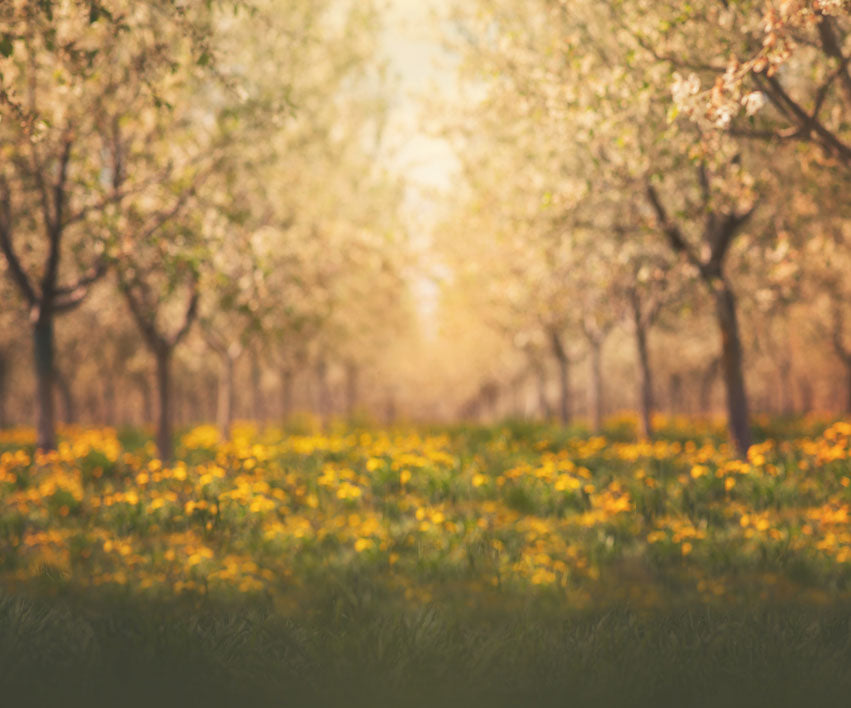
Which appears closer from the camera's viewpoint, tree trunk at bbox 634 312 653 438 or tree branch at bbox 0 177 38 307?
tree branch at bbox 0 177 38 307

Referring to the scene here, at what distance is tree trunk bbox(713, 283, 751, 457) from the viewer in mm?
12354

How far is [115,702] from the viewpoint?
165 inches

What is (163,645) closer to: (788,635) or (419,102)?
(788,635)

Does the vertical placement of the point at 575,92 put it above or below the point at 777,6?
above

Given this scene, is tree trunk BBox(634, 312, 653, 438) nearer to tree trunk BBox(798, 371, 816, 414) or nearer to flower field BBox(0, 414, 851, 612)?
flower field BBox(0, 414, 851, 612)

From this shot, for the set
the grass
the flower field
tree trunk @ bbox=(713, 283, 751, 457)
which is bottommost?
the grass

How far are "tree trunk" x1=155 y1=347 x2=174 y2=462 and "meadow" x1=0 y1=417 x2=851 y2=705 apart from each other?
2.45m

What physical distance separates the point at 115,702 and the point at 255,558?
279 centimetres

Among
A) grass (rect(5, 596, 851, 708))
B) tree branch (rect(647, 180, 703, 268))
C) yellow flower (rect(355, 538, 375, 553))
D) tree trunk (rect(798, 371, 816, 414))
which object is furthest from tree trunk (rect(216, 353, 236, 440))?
tree trunk (rect(798, 371, 816, 414))

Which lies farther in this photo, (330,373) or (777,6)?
(330,373)

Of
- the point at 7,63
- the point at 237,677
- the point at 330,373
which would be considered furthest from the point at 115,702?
the point at 330,373

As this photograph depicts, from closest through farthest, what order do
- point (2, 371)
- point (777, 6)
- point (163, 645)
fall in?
point (163, 645) < point (777, 6) < point (2, 371)

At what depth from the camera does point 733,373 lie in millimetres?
12562

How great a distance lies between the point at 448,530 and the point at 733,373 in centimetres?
729
